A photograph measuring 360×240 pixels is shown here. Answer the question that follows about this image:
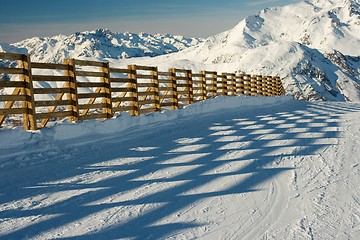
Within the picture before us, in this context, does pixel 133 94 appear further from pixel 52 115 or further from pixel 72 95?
pixel 52 115

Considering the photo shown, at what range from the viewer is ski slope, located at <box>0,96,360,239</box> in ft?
10.4

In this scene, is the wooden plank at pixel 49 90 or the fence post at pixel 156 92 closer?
the wooden plank at pixel 49 90

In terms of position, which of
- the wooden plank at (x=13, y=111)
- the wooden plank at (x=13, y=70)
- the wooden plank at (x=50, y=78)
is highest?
the wooden plank at (x=13, y=70)

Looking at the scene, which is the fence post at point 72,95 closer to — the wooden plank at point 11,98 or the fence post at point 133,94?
the wooden plank at point 11,98

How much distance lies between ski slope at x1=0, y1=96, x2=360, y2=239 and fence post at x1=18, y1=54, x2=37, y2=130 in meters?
0.46

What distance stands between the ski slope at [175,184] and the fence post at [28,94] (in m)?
0.46

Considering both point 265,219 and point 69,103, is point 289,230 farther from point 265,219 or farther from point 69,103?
point 69,103

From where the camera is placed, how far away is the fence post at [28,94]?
623 centimetres

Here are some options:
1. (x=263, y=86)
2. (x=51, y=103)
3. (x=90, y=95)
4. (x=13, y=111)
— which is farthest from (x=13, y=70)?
(x=263, y=86)

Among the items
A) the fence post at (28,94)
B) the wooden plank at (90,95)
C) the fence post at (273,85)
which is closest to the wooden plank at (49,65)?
the fence post at (28,94)

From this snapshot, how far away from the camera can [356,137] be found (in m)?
7.36

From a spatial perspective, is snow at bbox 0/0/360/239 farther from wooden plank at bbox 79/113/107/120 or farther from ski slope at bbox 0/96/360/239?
wooden plank at bbox 79/113/107/120

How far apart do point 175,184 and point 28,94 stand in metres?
3.51

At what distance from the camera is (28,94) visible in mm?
6227
